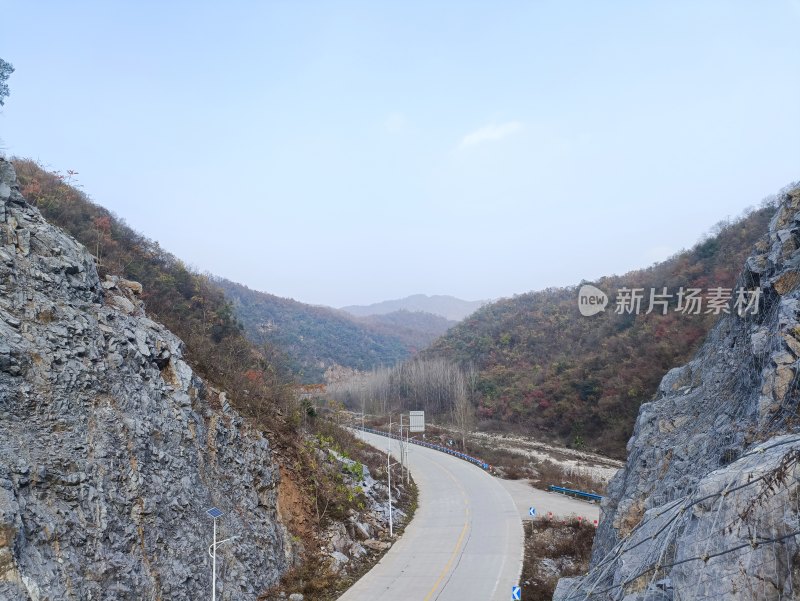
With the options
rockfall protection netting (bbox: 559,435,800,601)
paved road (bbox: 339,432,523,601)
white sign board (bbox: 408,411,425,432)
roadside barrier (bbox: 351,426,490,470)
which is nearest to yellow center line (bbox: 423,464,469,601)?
paved road (bbox: 339,432,523,601)

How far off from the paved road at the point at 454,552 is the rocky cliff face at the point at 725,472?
5.30 m

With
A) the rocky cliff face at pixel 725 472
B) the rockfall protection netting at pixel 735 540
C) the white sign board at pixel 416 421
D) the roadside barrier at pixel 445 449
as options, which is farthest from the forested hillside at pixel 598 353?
the rockfall protection netting at pixel 735 540

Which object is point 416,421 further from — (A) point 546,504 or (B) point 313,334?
(B) point 313,334

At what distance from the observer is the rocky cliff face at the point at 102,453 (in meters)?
9.38

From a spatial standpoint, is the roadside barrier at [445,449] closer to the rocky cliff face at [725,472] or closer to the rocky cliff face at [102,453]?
the rocky cliff face at [102,453]

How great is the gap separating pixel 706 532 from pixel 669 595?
0.67 meters

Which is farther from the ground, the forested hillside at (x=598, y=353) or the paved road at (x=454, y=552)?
the forested hillside at (x=598, y=353)

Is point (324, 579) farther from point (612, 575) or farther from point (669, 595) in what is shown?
point (669, 595)

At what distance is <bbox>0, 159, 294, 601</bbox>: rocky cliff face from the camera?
369 inches

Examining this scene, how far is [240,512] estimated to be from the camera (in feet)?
48.0

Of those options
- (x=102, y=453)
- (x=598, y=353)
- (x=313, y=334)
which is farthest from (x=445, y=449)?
(x=313, y=334)

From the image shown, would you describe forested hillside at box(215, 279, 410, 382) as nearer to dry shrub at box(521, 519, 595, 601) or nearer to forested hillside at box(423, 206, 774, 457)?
forested hillside at box(423, 206, 774, 457)

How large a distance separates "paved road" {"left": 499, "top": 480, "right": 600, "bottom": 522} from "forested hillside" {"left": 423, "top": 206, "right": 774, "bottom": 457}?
1489 cm

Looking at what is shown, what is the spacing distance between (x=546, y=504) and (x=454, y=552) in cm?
883
